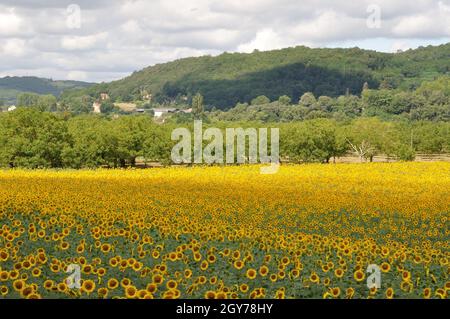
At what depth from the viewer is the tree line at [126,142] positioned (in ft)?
220

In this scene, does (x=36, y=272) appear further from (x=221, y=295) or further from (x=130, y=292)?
(x=221, y=295)

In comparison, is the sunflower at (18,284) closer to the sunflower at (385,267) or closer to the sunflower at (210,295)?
the sunflower at (210,295)

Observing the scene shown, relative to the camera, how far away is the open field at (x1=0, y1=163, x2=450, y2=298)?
381 inches

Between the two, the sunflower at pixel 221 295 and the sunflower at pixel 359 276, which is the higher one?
the sunflower at pixel 221 295

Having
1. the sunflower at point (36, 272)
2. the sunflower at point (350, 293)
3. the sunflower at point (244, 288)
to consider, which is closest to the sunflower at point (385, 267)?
the sunflower at point (350, 293)

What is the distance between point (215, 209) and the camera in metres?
20.7

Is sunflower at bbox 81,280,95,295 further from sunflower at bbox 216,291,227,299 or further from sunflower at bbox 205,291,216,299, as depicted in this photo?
sunflower at bbox 216,291,227,299

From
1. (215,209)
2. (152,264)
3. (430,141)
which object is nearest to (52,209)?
A: (215,209)

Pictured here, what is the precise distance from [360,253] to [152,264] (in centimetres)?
445

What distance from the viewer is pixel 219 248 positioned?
12992 mm
